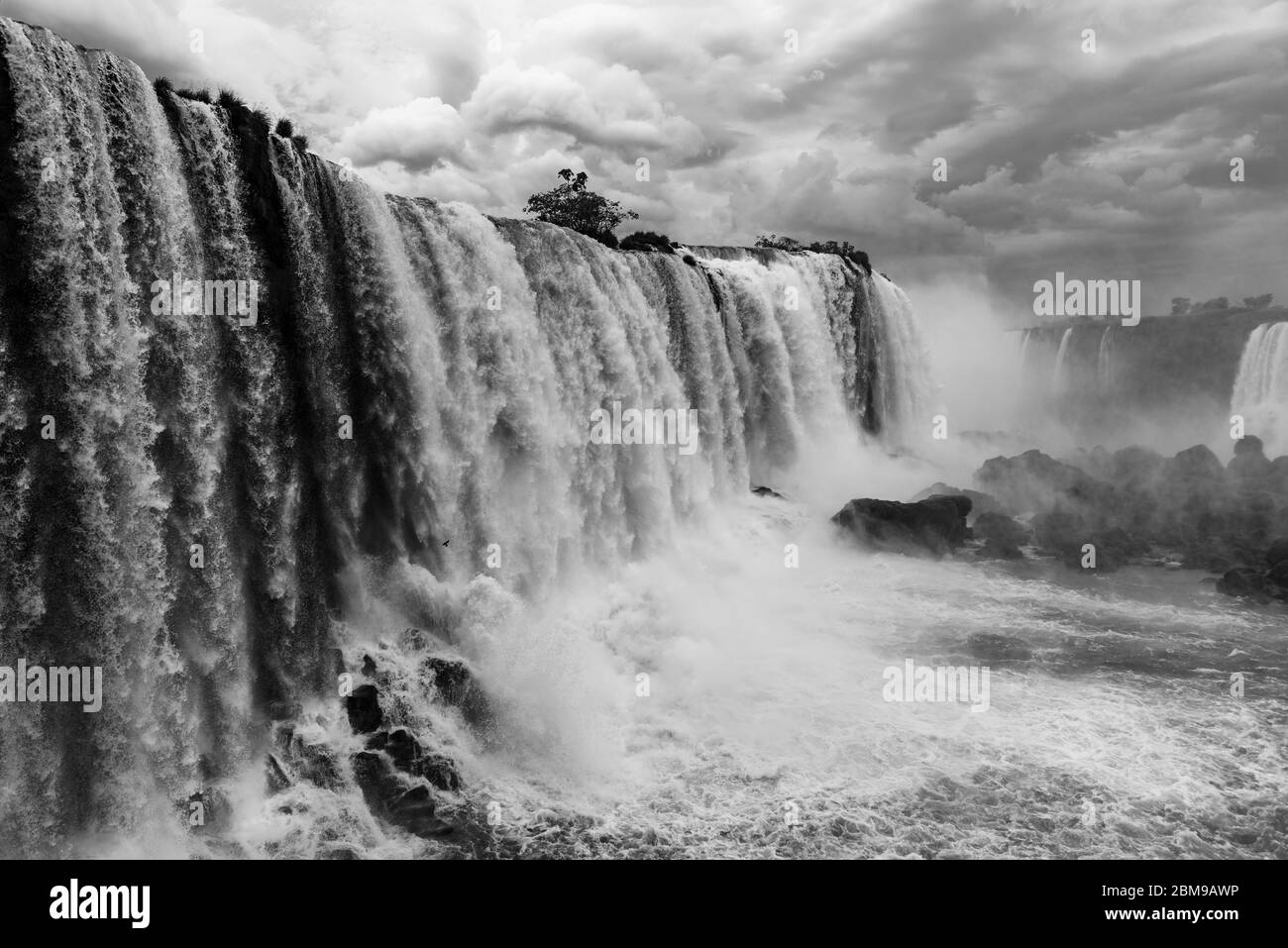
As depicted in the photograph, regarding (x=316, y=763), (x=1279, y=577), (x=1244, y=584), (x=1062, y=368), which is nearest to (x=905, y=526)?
(x=1244, y=584)

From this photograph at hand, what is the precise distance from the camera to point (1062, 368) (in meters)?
45.0

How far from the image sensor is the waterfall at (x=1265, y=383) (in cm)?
3191

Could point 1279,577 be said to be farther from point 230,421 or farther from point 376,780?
A: point 230,421

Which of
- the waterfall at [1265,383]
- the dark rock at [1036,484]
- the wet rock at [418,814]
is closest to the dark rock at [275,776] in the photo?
the wet rock at [418,814]

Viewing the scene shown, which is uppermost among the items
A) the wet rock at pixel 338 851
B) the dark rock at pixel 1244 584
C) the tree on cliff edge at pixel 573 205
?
the tree on cliff edge at pixel 573 205

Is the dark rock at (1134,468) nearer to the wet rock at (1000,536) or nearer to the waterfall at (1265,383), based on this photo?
the wet rock at (1000,536)

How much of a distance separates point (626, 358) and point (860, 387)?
624 inches

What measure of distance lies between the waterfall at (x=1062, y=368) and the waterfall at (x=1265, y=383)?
1051 cm

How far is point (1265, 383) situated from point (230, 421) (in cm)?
3894

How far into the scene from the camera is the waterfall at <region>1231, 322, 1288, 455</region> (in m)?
31.9

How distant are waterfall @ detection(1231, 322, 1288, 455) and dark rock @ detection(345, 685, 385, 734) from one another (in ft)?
114

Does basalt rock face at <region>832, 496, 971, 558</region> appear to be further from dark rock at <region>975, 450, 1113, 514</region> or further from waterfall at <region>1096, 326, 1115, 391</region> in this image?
waterfall at <region>1096, 326, 1115, 391</region>

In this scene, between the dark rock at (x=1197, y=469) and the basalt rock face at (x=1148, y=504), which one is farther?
the dark rock at (x=1197, y=469)
